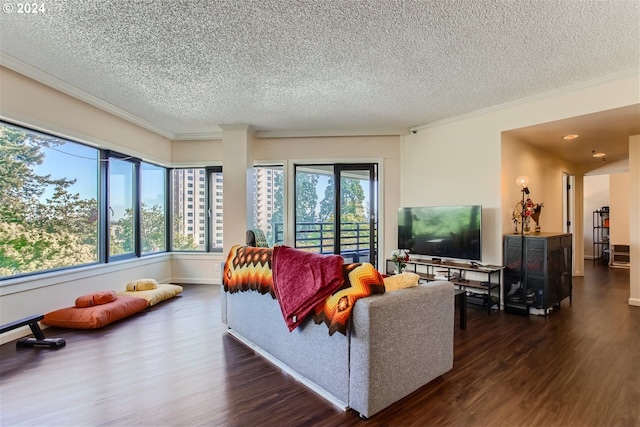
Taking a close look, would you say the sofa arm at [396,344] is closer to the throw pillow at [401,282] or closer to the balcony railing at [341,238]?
the throw pillow at [401,282]

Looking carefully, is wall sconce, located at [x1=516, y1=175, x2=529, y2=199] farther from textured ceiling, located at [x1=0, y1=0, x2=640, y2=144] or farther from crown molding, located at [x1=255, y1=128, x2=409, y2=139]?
crown molding, located at [x1=255, y1=128, x2=409, y2=139]

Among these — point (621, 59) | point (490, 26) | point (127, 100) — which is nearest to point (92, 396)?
point (127, 100)

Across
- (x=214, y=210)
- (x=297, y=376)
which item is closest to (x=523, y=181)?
(x=297, y=376)

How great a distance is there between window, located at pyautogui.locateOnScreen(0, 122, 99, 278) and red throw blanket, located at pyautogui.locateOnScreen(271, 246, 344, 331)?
112 inches

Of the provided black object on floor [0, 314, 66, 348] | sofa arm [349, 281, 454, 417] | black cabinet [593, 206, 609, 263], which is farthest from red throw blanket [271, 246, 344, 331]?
black cabinet [593, 206, 609, 263]

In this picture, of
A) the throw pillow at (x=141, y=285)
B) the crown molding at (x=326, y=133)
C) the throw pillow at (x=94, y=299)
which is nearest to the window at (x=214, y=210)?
the crown molding at (x=326, y=133)

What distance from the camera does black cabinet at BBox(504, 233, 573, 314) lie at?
3682mm

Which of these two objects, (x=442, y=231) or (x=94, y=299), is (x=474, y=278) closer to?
(x=442, y=231)

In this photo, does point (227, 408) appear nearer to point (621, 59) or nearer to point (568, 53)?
point (568, 53)

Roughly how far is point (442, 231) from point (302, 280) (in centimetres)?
295

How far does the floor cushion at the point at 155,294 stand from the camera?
13.5 ft

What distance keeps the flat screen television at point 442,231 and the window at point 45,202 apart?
4.36 meters

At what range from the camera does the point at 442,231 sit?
437cm

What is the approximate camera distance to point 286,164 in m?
5.32
